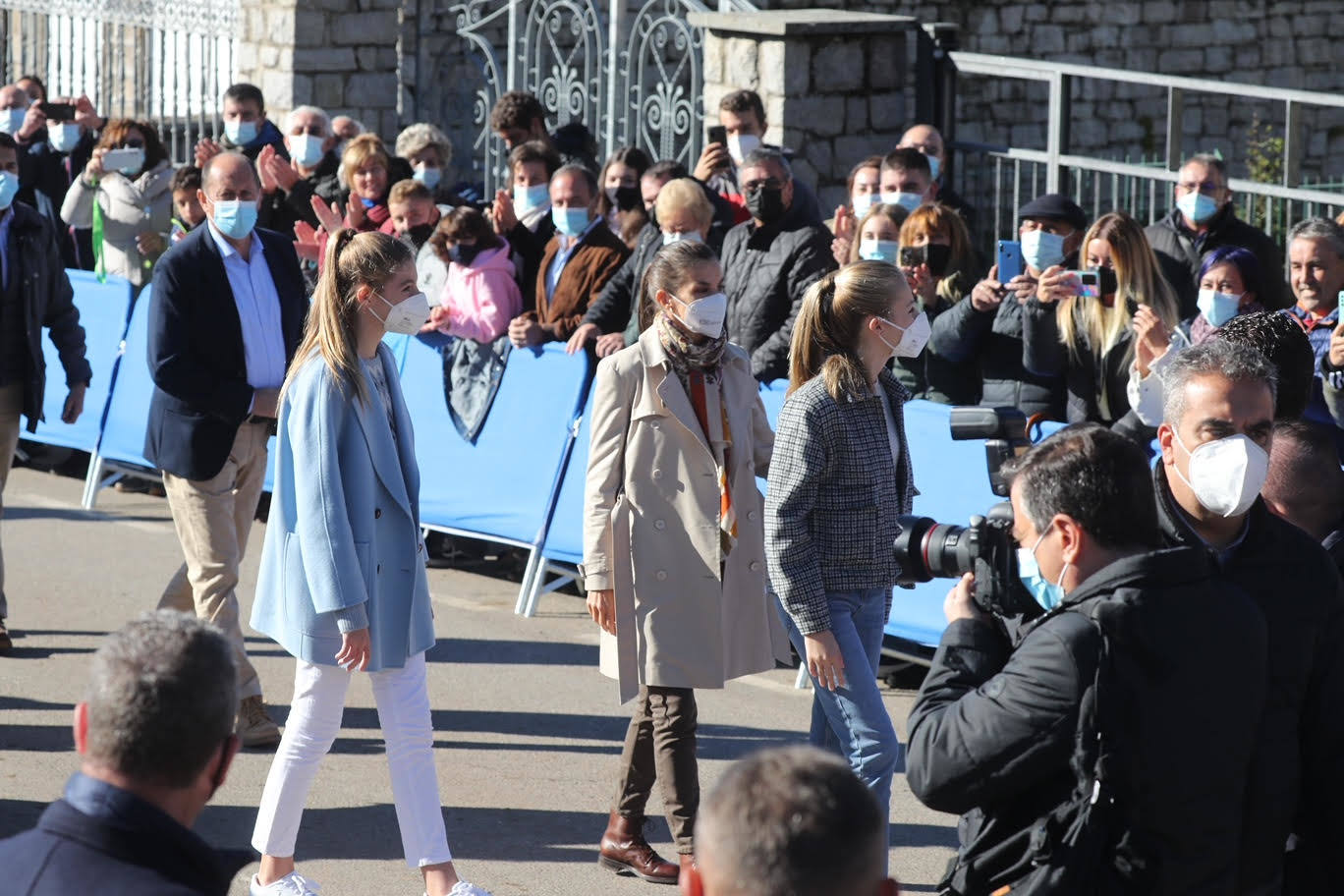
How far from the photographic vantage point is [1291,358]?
448 cm

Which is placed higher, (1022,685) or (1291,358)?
(1291,358)

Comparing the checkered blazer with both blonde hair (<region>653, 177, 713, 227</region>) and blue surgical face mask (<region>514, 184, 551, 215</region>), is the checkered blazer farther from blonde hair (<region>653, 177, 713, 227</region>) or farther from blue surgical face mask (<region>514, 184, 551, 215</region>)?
blue surgical face mask (<region>514, 184, 551, 215</region>)

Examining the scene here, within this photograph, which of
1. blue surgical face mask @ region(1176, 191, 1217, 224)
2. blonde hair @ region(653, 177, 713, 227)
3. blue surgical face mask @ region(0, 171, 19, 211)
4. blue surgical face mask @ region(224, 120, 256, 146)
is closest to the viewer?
blue surgical face mask @ region(0, 171, 19, 211)

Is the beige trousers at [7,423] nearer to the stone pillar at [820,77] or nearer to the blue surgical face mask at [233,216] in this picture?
the blue surgical face mask at [233,216]

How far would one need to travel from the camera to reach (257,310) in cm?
655

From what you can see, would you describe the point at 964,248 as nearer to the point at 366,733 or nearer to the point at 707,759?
the point at 707,759

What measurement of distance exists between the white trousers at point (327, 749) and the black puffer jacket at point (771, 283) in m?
3.16

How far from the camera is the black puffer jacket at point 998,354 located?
7.30 meters

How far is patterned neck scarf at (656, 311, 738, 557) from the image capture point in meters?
5.35

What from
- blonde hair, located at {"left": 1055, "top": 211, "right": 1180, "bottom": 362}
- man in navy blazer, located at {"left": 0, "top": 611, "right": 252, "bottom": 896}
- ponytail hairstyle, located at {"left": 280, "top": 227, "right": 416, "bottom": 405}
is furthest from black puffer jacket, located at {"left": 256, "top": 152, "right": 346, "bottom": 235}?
man in navy blazer, located at {"left": 0, "top": 611, "right": 252, "bottom": 896}

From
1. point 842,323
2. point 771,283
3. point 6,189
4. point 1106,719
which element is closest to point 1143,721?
point 1106,719

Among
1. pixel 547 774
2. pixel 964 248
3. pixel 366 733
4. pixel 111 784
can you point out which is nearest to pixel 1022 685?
pixel 111 784

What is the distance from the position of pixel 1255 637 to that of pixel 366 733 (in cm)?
419

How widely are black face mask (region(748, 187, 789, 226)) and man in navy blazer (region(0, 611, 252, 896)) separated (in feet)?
18.9
